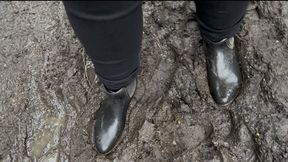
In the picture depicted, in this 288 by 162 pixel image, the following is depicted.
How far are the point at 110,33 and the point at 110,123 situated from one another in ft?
1.68

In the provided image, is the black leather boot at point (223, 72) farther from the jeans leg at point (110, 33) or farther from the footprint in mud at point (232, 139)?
the jeans leg at point (110, 33)

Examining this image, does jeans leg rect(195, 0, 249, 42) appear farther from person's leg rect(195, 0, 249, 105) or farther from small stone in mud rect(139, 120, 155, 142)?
small stone in mud rect(139, 120, 155, 142)

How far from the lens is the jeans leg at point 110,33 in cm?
88

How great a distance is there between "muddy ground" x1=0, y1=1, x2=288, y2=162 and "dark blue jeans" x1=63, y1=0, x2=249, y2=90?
288mm

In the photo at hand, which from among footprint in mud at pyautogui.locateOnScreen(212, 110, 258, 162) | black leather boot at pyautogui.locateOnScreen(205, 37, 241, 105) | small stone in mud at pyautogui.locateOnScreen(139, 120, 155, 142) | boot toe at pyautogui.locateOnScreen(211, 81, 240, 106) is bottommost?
small stone in mud at pyautogui.locateOnScreen(139, 120, 155, 142)

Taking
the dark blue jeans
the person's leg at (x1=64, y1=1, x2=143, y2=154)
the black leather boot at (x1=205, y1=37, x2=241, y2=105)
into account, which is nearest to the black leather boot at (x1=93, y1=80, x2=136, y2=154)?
the person's leg at (x1=64, y1=1, x2=143, y2=154)

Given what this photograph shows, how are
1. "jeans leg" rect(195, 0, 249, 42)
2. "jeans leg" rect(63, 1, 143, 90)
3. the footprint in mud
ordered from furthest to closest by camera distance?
the footprint in mud
"jeans leg" rect(195, 0, 249, 42)
"jeans leg" rect(63, 1, 143, 90)

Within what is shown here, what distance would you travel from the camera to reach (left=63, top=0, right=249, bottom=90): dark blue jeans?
89cm

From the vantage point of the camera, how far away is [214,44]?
1.38m

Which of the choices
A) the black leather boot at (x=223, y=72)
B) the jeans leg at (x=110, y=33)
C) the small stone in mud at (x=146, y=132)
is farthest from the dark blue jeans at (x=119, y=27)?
the small stone in mud at (x=146, y=132)

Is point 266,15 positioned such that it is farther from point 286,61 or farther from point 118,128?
point 118,128

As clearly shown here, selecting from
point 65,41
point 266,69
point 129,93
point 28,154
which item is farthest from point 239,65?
point 28,154

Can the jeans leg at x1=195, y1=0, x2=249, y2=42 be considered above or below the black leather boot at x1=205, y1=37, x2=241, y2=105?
above

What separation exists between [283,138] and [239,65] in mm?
322
